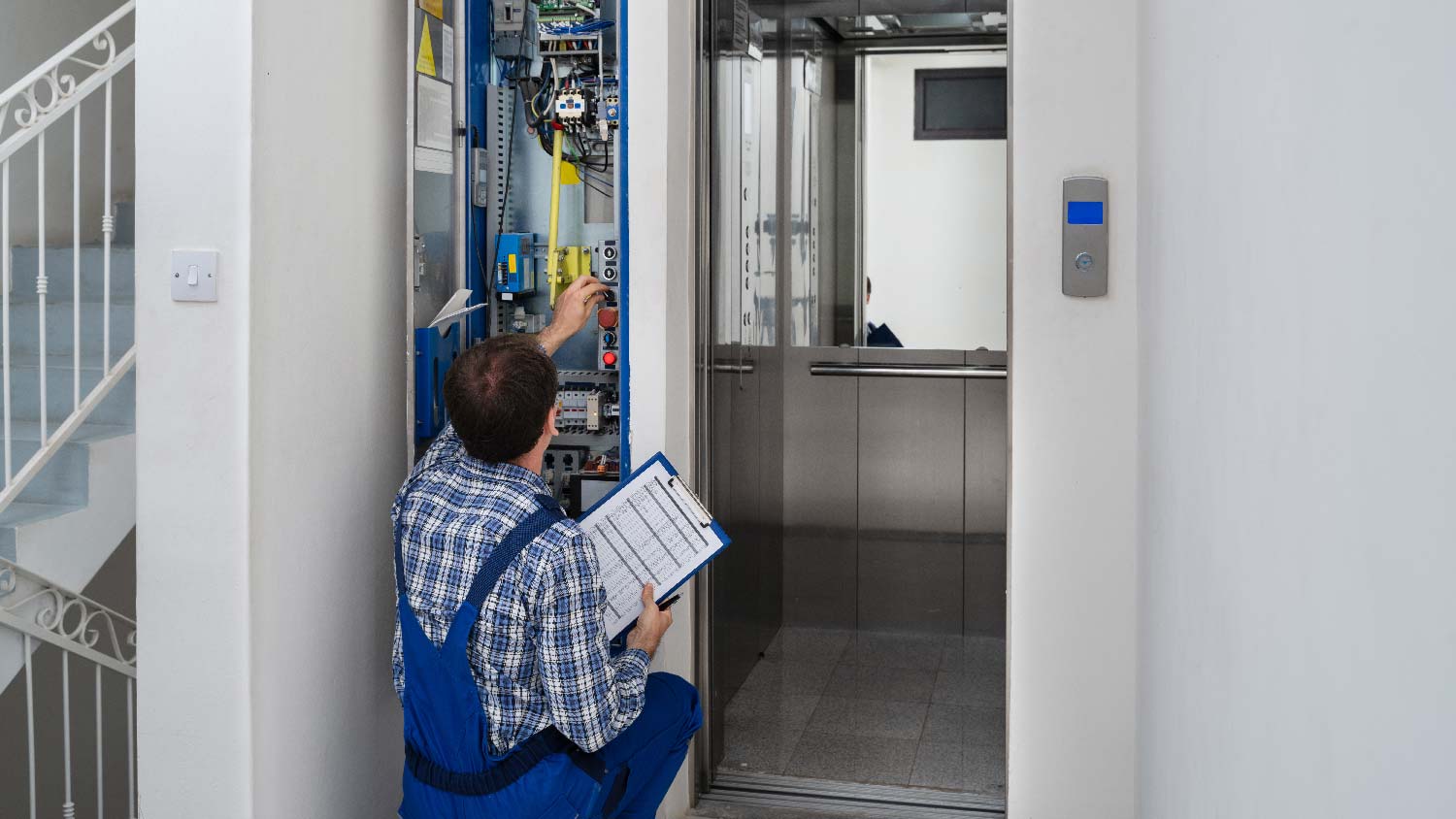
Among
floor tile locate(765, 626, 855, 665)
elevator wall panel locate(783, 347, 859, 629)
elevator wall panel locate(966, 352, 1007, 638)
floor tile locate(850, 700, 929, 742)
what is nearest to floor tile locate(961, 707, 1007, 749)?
floor tile locate(850, 700, 929, 742)

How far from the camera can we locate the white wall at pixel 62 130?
4906 mm

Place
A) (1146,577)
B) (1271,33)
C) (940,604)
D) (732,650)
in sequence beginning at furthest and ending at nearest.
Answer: (940,604) → (732,650) → (1146,577) → (1271,33)

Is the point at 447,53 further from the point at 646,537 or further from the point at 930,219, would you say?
the point at 930,219

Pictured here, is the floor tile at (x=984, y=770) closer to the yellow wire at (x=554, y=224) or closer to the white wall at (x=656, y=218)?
the white wall at (x=656, y=218)

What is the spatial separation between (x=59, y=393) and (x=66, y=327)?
0.35 meters

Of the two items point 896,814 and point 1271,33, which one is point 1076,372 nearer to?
point 896,814

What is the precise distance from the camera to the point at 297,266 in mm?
2697

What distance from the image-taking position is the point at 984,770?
3.71m

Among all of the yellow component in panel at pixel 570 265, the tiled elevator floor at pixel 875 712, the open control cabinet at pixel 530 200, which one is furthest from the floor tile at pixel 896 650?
the yellow component in panel at pixel 570 265

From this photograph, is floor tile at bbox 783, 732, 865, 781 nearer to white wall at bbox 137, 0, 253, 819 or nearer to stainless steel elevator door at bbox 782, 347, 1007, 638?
stainless steel elevator door at bbox 782, 347, 1007, 638

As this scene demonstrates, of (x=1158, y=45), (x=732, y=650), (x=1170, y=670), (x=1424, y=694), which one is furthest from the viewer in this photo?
(x=732, y=650)

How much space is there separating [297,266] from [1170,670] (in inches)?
73.9

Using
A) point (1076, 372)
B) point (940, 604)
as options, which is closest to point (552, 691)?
point (1076, 372)

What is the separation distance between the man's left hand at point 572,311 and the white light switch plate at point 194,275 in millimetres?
720
